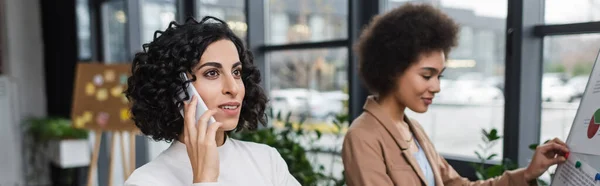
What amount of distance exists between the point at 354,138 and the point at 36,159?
4.87 m

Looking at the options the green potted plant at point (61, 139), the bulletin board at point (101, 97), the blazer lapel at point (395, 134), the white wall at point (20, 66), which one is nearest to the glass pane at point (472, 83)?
the blazer lapel at point (395, 134)

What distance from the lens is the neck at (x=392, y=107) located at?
1476 millimetres

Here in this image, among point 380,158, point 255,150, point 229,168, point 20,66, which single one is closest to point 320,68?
point 380,158

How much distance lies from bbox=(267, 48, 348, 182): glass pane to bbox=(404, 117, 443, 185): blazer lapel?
0.94 m

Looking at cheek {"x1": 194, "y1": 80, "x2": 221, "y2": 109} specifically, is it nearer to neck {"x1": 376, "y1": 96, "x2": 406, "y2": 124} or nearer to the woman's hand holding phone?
the woman's hand holding phone

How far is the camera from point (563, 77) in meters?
1.81

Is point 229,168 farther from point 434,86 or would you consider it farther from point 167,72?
point 434,86

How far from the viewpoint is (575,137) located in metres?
1.16

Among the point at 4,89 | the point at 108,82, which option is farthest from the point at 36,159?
the point at 108,82

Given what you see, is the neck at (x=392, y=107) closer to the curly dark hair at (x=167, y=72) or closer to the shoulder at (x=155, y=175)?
the curly dark hair at (x=167, y=72)

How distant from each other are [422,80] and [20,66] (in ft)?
16.2

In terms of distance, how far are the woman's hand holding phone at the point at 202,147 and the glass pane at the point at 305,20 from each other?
1617mm

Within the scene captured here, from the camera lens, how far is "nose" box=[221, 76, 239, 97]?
3.57ft

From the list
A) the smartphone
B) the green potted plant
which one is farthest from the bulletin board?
the smartphone
